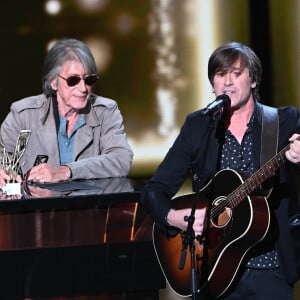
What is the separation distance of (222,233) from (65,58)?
170 cm

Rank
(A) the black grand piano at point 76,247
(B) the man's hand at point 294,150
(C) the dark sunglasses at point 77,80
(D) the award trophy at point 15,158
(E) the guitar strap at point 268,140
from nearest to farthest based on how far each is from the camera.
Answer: (B) the man's hand at point 294,150 → (E) the guitar strap at point 268,140 → (A) the black grand piano at point 76,247 → (D) the award trophy at point 15,158 → (C) the dark sunglasses at point 77,80

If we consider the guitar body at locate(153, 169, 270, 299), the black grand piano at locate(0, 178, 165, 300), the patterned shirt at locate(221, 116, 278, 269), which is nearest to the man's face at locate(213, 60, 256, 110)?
the patterned shirt at locate(221, 116, 278, 269)

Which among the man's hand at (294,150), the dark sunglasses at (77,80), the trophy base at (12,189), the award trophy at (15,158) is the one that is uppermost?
the dark sunglasses at (77,80)

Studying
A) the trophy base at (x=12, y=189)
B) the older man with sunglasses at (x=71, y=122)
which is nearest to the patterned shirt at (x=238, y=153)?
the trophy base at (x=12, y=189)

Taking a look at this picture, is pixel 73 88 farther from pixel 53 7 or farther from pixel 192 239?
pixel 53 7

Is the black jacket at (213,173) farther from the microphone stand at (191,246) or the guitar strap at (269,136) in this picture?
the microphone stand at (191,246)

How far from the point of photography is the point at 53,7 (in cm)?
792

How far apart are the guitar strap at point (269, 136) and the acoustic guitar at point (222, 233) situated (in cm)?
7

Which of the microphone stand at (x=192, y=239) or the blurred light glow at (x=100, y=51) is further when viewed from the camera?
the blurred light glow at (x=100, y=51)

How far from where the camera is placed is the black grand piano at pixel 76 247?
4094mm

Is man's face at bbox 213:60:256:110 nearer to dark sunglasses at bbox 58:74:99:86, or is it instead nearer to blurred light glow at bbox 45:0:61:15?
dark sunglasses at bbox 58:74:99:86

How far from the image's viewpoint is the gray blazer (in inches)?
205

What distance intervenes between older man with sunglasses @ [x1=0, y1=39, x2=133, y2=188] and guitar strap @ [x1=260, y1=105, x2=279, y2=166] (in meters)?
1.36

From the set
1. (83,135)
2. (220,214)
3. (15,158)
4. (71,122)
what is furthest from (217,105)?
(71,122)
